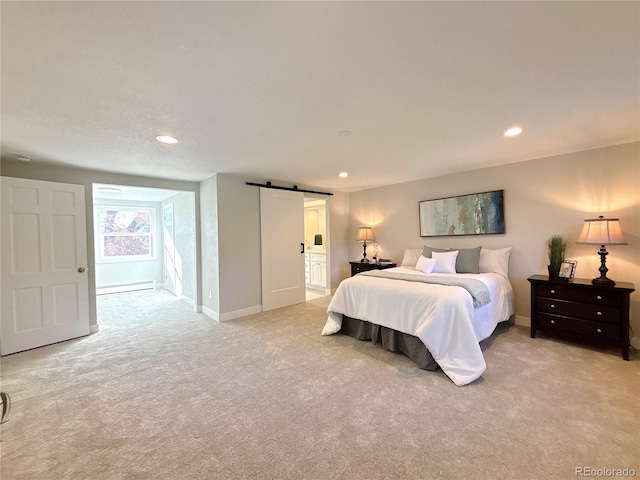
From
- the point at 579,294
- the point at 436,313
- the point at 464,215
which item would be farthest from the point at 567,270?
the point at 436,313

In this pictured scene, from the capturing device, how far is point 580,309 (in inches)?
115

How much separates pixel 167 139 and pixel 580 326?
15.4 ft

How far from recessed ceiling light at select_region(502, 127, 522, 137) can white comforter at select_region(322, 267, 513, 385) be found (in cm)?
161

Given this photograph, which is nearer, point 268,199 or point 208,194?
point 208,194

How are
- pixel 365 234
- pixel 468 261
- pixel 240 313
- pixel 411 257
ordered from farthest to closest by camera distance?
1. pixel 365 234
2. pixel 411 257
3. pixel 240 313
4. pixel 468 261

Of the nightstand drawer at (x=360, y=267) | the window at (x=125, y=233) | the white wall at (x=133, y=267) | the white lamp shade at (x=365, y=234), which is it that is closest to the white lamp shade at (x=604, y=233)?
the nightstand drawer at (x=360, y=267)

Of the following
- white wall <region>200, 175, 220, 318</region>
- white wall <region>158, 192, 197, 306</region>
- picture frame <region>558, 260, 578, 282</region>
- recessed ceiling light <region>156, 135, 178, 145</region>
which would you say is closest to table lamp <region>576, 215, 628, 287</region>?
picture frame <region>558, 260, 578, 282</region>

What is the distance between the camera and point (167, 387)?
92.7 inches

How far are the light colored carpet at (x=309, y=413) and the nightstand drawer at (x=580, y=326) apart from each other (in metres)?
0.20

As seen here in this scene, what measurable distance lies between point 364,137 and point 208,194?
111 inches

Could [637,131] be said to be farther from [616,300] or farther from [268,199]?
[268,199]

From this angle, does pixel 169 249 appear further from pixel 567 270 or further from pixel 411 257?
pixel 567 270

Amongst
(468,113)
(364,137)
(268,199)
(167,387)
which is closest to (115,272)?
(268,199)

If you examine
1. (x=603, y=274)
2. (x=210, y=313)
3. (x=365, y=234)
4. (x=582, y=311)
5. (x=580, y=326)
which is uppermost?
(x=365, y=234)
